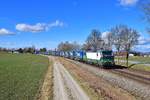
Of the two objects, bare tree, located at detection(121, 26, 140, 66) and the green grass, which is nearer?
the green grass

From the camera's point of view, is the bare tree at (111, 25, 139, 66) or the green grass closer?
the green grass

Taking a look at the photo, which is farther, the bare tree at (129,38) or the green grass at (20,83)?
the bare tree at (129,38)

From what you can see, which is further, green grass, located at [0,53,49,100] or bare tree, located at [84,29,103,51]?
bare tree, located at [84,29,103,51]

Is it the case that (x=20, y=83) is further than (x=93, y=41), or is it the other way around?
(x=93, y=41)

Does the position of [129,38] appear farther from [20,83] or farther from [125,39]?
[20,83]

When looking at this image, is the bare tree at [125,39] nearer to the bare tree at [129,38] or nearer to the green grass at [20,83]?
the bare tree at [129,38]

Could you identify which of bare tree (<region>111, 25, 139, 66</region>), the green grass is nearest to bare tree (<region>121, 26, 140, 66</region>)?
bare tree (<region>111, 25, 139, 66</region>)

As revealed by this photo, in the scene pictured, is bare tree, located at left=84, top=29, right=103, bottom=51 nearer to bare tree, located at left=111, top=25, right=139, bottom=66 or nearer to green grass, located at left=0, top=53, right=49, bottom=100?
bare tree, located at left=111, top=25, right=139, bottom=66

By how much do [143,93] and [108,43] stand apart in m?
94.5

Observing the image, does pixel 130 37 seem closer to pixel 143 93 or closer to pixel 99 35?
pixel 99 35

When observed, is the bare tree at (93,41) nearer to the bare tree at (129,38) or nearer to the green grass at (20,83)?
the bare tree at (129,38)

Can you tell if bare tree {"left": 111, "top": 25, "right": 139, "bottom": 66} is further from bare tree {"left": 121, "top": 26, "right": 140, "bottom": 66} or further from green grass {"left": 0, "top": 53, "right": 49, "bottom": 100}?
green grass {"left": 0, "top": 53, "right": 49, "bottom": 100}

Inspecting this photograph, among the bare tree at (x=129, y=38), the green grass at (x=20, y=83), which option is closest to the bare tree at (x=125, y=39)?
the bare tree at (x=129, y=38)

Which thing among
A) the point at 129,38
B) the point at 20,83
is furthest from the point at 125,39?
the point at 20,83
